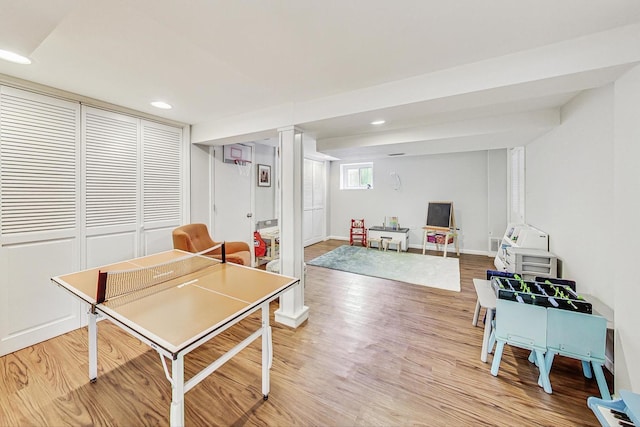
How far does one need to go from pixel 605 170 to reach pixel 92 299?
12.1ft

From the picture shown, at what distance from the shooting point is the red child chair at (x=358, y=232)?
651 cm

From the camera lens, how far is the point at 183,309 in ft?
4.61

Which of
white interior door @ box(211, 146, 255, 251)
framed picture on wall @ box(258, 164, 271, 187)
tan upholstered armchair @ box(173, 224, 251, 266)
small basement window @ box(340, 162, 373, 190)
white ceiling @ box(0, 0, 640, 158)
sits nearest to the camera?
white ceiling @ box(0, 0, 640, 158)

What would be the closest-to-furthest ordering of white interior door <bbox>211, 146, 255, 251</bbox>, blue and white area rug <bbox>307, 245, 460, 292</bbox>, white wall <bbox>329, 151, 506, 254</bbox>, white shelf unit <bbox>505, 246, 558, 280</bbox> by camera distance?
1. white shelf unit <bbox>505, 246, 558, 280</bbox>
2. white interior door <bbox>211, 146, 255, 251</bbox>
3. blue and white area rug <bbox>307, 245, 460, 292</bbox>
4. white wall <bbox>329, 151, 506, 254</bbox>

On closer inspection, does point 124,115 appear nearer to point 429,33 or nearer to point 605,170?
point 429,33

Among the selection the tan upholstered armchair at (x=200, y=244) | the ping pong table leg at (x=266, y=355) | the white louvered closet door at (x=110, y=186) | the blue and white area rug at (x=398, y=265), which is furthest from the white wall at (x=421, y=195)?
the ping pong table leg at (x=266, y=355)

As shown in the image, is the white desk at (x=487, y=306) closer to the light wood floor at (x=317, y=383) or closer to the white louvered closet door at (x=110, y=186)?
the light wood floor at (x=317, y=383)

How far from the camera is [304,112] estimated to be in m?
2.46

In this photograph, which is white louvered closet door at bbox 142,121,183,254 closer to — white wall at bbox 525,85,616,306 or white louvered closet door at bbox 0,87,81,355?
white louvered closet door at bbox 0,87,81,355

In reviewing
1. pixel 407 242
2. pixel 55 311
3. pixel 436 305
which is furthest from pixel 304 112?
pixel 407 242

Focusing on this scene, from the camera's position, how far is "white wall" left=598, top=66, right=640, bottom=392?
146 centimetres

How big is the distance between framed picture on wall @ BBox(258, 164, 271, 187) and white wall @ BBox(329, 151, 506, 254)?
2551 millimetres

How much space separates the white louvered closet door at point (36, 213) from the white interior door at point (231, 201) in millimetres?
1562

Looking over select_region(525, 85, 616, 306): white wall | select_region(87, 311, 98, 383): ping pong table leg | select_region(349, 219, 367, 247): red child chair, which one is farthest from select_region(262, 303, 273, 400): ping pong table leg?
select_region(349, 219, 367, 247): red child chair
